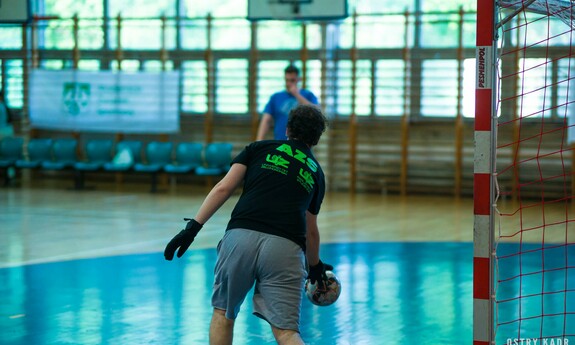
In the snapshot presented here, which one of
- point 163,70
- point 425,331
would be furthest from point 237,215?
point 163,70

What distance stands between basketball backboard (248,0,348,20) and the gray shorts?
8590mm

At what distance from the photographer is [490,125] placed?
14.0ft

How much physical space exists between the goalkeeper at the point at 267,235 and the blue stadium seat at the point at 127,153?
12769 mm

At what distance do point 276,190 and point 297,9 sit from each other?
28.9ft

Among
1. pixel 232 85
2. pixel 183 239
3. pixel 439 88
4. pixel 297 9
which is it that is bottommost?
pixel 183 239

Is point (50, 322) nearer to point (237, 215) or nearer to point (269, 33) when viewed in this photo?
point (237, 215)

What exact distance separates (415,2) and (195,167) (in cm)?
523

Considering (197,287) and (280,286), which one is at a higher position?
(280,286)

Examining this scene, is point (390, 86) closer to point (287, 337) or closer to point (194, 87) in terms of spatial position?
point (194, 87)

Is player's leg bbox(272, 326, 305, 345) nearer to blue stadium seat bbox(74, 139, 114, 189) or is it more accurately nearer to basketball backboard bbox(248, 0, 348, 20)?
basketball backboard bbox(248, 0, 348, 20)

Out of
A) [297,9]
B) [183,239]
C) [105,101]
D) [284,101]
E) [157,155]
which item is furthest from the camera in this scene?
[105,101]

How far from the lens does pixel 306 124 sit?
13.6 feet

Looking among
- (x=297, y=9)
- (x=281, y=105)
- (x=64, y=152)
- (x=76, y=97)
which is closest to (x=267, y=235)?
(x=281, y=105)

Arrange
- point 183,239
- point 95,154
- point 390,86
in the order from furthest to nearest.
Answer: point 95,154 → point 390,86 → point 183,239
